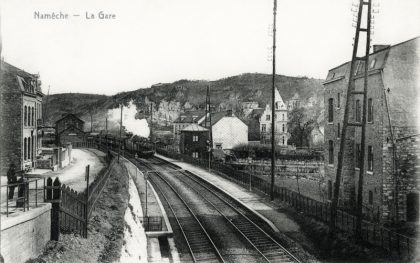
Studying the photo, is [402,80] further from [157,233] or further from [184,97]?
[184,97]

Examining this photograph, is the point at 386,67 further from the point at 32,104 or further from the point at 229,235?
the point at 32,104

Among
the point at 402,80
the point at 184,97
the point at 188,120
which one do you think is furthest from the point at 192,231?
the point at 184,97

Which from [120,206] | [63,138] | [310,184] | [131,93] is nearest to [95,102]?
[131,93]

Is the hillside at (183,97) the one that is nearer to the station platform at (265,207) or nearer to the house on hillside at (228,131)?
the house on hillside at (228,131)

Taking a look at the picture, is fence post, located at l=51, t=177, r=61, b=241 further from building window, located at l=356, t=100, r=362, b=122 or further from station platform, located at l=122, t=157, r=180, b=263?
building window, located at l=356, t=100, r=362, b=122

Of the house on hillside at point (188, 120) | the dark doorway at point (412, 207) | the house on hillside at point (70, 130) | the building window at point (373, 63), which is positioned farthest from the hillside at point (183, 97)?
the dark doorway at point (412, 207)

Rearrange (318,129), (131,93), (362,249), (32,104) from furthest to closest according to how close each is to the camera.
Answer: (131,93) < (318,129) < (32,104) < (362,249)

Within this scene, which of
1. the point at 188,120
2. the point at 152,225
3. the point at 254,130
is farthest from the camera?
the point at 188,120
